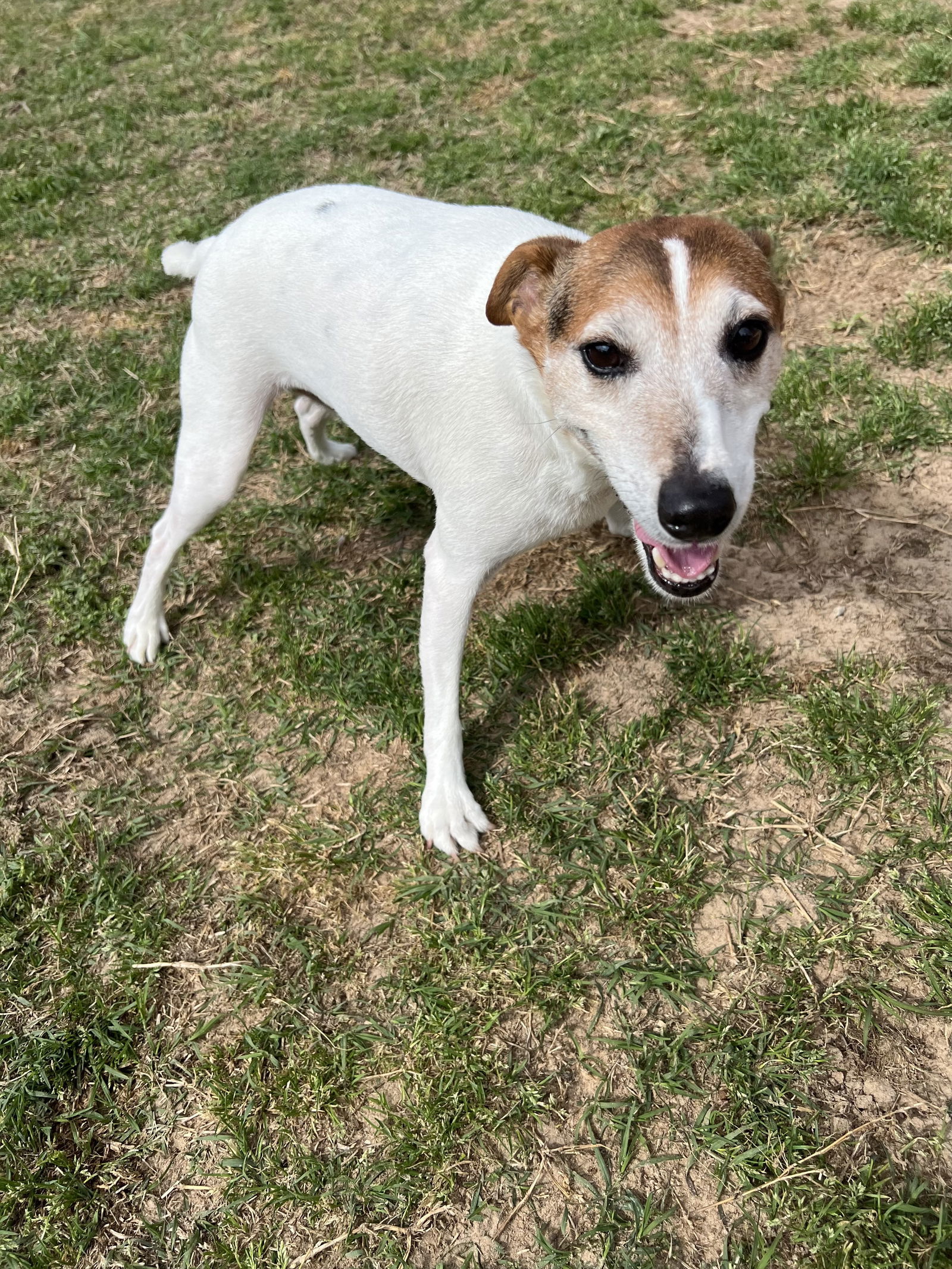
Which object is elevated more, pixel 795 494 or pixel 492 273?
pixel 492 273

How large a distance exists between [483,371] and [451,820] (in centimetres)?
155

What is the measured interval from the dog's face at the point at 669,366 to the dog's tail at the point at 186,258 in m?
1.74

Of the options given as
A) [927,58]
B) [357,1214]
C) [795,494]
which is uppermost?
[927,58]

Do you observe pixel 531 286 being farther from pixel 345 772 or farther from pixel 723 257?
pixel 345 772

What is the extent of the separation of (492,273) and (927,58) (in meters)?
4.94

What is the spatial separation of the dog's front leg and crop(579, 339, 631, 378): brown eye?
2.55ft

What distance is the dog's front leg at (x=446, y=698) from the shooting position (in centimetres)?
286

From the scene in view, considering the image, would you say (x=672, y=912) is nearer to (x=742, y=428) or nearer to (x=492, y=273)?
(x=742, y=428)

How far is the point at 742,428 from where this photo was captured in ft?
7.34

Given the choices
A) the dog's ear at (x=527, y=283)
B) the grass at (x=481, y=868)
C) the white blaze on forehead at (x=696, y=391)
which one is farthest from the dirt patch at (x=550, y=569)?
the white blaze on forehead at (x=696, y=391)

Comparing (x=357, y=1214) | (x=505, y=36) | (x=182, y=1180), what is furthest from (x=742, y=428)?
(x=505, y=36)

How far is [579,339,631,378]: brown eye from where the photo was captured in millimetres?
2264

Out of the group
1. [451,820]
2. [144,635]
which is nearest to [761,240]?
[451,820]

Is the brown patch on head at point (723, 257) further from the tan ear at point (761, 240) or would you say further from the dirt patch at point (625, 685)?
the dirt patch at point (625, 685)
